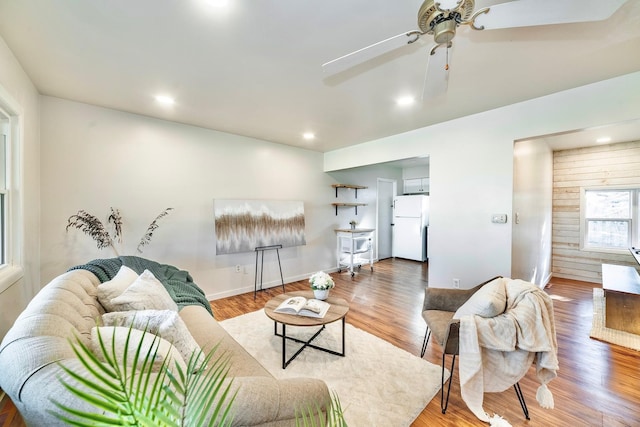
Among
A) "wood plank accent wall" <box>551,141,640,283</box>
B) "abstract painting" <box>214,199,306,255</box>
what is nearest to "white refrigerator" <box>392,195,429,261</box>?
"wood plank accent wall" <box>551,141,640,283</box>

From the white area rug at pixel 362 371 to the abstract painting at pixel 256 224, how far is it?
1378 millimetres

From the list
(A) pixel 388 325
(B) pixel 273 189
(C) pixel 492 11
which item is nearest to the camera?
(C) pixel 492 11

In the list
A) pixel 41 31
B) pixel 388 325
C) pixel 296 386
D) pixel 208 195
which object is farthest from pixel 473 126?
pixel 41 31

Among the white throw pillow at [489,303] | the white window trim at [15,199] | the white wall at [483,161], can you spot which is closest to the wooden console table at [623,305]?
the white wall at [483,161]

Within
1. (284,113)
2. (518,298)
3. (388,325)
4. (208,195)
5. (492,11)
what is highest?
(284,113)

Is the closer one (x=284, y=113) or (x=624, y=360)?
(x=624, y=360)

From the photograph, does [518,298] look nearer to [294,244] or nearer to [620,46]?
[620,46]

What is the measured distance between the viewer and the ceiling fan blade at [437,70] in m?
1.50

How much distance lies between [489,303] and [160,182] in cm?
369

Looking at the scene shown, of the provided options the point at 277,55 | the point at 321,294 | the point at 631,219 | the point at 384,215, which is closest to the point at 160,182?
the point at 277,55

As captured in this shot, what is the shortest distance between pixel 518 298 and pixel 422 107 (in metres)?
2.14

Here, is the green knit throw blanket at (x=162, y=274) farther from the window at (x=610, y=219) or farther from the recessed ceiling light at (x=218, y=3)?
the window at (x=610, y=219)

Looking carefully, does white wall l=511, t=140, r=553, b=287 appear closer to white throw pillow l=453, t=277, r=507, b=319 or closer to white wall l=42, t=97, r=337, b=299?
white throw pillow l=453, t=277, r=507, b=319

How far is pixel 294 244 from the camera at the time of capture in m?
4.58
